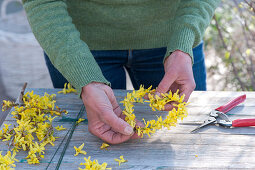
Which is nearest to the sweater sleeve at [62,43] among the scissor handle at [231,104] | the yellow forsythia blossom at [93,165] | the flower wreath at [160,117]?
the flower wreath at [160,117]

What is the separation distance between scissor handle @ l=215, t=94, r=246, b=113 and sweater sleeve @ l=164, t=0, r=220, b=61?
213 mm

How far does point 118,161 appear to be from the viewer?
0.86 m

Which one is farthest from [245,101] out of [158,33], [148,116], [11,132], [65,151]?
[11,132]

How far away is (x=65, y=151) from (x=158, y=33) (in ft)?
2.37

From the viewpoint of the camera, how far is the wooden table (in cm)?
86

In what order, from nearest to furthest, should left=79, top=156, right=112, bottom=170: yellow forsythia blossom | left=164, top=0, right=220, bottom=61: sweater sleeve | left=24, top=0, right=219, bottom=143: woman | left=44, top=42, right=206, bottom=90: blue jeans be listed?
1. left=79, top=156, right=112, bottom=170: yellow forsythia blossom
2. left=24, top=0, right=219, bottom=143: woman
3. left=164, top=0, right=220, bottom=61: sweater sleeve
4. left=44, top=42, right=206, bottom=90: blue jeans

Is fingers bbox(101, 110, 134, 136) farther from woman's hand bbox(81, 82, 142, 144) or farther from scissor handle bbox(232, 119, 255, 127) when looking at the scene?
scissor handle bbox(232, 119, 255, 127)

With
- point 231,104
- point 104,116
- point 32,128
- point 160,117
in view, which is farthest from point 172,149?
point 32,128

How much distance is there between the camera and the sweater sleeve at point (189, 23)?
115 centimetres

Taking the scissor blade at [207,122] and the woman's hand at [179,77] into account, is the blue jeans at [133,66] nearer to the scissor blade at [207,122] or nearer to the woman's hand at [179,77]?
the woman's hand at [179,77]

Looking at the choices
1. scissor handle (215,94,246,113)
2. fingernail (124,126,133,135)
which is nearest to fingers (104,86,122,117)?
fingernail (124,126,133,135)

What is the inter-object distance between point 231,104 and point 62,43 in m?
0.61

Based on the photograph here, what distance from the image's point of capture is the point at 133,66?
1.46m

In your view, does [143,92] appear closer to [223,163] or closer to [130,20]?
[223,163]
